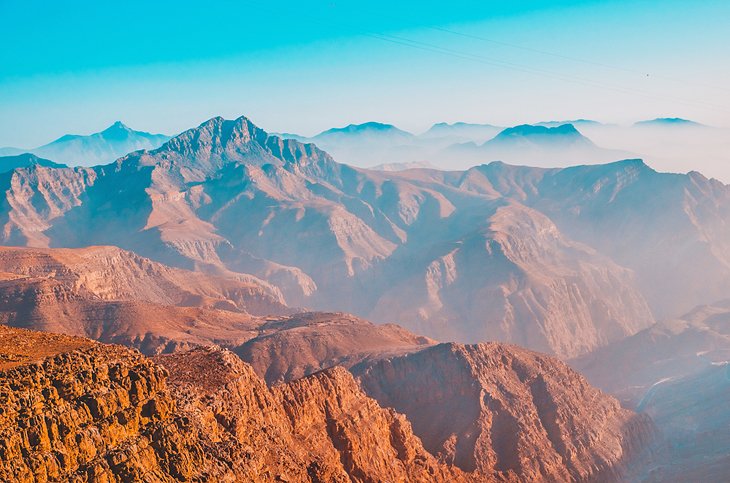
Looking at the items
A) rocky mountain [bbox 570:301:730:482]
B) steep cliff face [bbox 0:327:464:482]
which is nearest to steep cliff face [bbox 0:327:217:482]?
steep cliff face [bbox 0:327:464:482]

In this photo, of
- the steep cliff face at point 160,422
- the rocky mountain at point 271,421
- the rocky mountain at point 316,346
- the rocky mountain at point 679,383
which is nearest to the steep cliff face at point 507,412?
the rocky mountain at point 271,421

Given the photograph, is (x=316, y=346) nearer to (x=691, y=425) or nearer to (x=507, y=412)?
(x=507, y=412)

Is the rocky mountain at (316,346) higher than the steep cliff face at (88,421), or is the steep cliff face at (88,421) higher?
the steep cliff face at (88,421)

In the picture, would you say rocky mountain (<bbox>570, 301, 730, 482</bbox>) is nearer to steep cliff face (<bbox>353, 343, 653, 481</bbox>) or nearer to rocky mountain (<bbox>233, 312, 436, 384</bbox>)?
steep cliff face (<bbox>353, 343, 653, 481</bbox>)

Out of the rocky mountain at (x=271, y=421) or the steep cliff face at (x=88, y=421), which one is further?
the rocky mountain at (x=271, y=421)

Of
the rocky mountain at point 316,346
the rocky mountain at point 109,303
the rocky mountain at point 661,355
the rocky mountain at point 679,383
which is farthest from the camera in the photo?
the rocky mountain at point 661,355

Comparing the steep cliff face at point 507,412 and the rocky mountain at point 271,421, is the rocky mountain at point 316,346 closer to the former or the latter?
the steep cliff face at point 507,412

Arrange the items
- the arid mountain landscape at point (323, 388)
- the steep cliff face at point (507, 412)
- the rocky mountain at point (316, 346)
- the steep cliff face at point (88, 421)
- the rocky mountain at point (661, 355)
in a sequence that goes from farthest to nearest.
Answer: the rocky mountain at point (661, 355)
the rocky mountain at point (316, 346)
the steep cliff face at point (507, 412)
the arid mountain landscape at point (323, 388)
the steep cliff face at point (88, 421)
